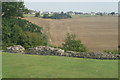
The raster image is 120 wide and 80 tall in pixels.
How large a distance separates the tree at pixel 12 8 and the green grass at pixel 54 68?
18.3 m

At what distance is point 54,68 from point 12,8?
2201 cm

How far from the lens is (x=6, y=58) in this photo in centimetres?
1367

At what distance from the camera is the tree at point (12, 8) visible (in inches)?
1240

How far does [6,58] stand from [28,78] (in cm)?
396

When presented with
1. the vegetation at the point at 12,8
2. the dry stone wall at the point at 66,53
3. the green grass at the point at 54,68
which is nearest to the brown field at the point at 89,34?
the vegetation at the point at 12,8

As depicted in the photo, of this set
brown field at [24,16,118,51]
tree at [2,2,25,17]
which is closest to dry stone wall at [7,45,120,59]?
tree at [2,2,25,17]

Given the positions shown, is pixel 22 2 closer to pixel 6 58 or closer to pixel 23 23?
pixel 23 23

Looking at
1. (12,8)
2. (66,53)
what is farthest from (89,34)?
(66,53)

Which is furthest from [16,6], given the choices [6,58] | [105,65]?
[105,65]

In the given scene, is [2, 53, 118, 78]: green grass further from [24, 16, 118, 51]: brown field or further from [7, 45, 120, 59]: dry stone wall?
[24, 16, 118, 51]: brown field

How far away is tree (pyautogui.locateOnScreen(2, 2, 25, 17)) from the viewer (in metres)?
31.5

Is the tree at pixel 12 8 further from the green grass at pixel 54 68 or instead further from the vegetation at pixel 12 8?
the green grass at pixel 54 68

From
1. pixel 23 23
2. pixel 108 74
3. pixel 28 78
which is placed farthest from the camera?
pixel 23 23

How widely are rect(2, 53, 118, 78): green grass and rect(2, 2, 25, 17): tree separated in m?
18.3
